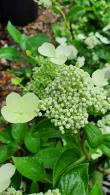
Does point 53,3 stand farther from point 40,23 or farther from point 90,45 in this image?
point 40,23

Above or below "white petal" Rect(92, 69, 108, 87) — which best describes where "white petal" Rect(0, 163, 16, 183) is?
below

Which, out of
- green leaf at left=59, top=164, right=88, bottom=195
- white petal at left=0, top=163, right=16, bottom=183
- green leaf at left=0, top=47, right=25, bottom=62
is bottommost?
green leaf at left=59, top=164, right=88, bottom=195

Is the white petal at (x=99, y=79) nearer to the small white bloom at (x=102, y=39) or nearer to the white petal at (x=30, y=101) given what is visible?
the white petal at (x=30, y=101)

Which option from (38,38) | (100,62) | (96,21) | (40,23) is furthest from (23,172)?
(40,23)

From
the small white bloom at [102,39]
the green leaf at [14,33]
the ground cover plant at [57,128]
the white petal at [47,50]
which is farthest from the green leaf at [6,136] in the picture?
the small white bloom at [102,39]

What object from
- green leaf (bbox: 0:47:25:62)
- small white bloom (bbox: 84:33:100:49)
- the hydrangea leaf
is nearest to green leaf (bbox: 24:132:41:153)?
the hydrangea leaf

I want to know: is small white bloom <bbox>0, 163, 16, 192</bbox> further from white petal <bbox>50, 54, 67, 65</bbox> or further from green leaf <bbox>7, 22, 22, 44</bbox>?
green leaf <bbox>7, 22, 22, 44</bbox>
